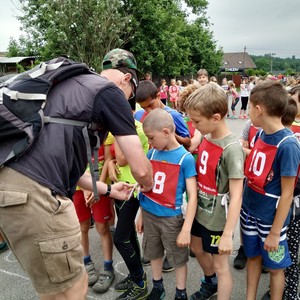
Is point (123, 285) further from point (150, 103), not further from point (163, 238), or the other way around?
point (150, 103)

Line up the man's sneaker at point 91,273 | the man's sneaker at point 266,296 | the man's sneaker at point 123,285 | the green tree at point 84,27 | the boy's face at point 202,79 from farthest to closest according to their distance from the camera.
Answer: the green tree at point 84,27 < the boy's face at point 202,79 < the man's sneaker at point 91,273 < the man's sneaker at point 123,285 < the man's sneaker at point 266,296

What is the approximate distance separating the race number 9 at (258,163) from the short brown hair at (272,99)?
0.95 feet

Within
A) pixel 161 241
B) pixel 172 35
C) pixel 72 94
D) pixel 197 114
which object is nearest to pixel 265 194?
pixel 197 114

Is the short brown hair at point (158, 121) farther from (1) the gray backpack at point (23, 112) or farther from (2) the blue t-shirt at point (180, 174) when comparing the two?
(1) the gray backpack at point (23, 112)

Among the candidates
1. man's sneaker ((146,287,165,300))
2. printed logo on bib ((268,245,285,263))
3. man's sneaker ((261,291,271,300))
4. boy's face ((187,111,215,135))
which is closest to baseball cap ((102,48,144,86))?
boy's face ((187,111,215,135))

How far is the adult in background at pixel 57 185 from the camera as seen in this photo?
144 centimetres

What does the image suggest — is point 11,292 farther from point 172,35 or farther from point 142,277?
point 172,35

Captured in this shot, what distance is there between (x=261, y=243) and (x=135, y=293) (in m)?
1.11

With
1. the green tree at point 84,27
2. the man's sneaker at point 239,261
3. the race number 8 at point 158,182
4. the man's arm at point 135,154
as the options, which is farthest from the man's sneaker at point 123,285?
the green tree at point 84,27

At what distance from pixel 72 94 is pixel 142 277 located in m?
1.77

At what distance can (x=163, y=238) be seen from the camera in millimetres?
2383

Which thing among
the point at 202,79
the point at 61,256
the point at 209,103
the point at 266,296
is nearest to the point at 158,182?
the point at 209,103

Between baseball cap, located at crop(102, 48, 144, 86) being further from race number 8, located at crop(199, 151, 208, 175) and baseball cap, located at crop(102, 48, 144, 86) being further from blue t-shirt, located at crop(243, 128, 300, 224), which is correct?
blue t-shirt, located at crop(243, 128, 300, 224)

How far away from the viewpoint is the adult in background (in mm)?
1438
